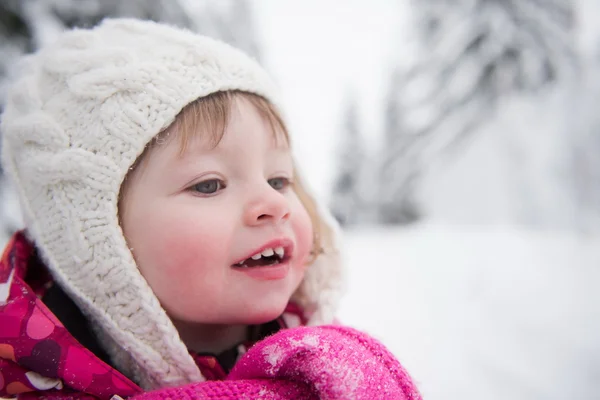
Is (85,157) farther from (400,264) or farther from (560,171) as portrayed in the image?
(560,171)

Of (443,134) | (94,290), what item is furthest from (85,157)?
(443,134)

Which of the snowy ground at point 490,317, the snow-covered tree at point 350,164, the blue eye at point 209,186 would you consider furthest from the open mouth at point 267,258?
the snow-covered tree at point 350,164

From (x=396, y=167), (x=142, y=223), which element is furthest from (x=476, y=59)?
(x=142, y=223)

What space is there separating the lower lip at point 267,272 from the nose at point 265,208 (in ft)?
0.31

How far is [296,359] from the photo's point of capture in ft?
2.02

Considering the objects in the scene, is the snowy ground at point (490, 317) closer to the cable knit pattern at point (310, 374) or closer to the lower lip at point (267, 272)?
the cable knit pattern at point (310, 374)

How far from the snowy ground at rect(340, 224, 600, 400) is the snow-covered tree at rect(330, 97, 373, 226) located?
932 cm

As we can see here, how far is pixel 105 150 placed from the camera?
31.6 inches

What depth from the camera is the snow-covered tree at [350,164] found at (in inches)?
485

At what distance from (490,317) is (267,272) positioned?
145 cm

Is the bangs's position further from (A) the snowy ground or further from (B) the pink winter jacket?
(A) the snowy ground

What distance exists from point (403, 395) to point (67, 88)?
0.91 metres

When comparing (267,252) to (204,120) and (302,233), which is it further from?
(204,120)

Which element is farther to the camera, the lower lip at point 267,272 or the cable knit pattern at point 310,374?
the lower lip at point 267,272
